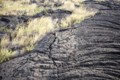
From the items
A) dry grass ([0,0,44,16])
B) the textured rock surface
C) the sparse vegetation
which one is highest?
dry grass ([0,0,44,16])

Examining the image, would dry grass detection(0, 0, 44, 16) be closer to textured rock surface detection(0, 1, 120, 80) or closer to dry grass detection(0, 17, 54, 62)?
dry grass detection(0, 17, 54, 62)

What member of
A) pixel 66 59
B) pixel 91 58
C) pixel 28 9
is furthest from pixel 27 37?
pixel 28 9

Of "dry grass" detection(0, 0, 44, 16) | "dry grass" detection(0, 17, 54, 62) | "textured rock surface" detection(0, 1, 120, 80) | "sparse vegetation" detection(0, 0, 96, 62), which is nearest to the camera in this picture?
"textured rock surface" detection(0, 1, 120, 80)

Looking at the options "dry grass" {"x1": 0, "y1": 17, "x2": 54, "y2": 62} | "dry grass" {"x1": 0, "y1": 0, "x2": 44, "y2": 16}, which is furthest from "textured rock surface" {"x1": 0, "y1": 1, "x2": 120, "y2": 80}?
"dry grass" {"x1": 0, "y1": 0, "x2": 44, "y2": 16}

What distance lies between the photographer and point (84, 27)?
812 centimetres

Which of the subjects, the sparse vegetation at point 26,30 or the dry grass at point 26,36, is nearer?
the dry grass at point 26,36

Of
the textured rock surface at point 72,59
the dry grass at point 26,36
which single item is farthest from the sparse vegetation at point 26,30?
the textured rock surface at point 72,59

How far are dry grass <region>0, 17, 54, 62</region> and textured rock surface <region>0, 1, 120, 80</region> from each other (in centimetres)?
34

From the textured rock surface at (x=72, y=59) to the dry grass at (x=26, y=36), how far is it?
34 cm

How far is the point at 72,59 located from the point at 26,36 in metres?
2.72

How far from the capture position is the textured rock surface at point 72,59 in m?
4.89

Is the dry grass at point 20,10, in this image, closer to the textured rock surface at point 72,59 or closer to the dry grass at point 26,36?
the dry grass at point 26,36

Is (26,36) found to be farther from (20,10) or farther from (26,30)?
(20,10)

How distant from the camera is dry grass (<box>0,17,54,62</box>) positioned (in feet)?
21.0
